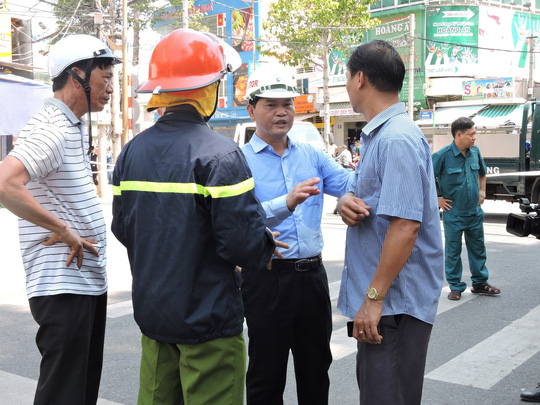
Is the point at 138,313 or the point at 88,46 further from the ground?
the point at 88,46

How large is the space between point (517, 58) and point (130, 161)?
35.8 metres

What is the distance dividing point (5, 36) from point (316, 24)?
50.2 feet

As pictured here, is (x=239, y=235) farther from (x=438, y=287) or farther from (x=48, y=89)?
(x=48, y=89)

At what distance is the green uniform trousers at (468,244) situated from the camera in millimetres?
6883

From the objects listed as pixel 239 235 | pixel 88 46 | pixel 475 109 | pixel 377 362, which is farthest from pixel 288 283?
pixel 475 109

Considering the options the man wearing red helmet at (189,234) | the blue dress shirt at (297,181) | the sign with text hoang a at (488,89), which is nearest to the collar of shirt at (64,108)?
the man wearing red helmet at (189,234)

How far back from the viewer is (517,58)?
34.7m

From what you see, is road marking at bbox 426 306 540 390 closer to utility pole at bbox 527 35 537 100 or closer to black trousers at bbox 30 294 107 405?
black trousers at bbox 30 294 107 405

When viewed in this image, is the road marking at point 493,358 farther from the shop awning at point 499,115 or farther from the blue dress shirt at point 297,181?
the shop awning at point 499,115

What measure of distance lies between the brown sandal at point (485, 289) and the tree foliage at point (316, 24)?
21.9 m

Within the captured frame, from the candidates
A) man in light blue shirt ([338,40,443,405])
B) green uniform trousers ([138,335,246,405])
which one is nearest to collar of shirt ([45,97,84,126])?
green uniform trousers ([138,335,246,405])

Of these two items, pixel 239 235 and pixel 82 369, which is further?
pixel 82 369

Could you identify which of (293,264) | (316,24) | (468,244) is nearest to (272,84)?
(293,264)

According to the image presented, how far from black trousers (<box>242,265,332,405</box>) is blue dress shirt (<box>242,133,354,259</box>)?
168 millimetres
